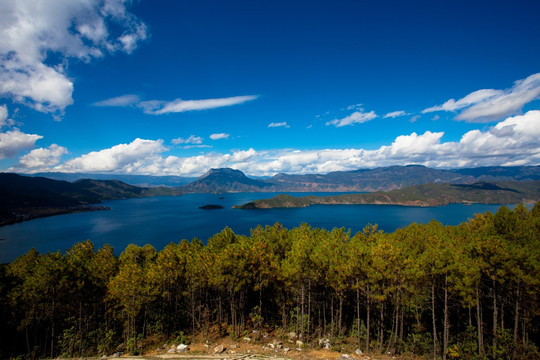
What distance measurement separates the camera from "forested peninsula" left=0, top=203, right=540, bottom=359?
2498cm

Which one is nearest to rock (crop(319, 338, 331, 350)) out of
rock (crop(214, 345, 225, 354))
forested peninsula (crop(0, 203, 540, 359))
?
forested peninsula (crop(0, 203, 540, 359))

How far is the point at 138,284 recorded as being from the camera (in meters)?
29.6

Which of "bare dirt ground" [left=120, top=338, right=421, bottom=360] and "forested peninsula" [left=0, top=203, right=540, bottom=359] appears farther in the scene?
"forested peninsula" [left=0, top=203, right=540, bottom=359]

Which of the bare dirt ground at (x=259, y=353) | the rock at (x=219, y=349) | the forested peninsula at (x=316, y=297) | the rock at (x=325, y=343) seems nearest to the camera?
the bare dirt ground at (x=259, y=353)

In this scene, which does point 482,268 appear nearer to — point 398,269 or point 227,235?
point 398,269

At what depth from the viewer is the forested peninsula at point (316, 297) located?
25.0 meters

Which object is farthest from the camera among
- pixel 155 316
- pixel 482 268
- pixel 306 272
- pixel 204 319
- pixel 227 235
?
pixel 227 235

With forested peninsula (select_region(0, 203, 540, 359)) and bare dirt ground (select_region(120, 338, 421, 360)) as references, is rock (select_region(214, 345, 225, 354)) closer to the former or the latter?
bare dirt ground (select_region(120, 338, 421, 360))

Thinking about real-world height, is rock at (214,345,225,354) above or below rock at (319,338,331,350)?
above

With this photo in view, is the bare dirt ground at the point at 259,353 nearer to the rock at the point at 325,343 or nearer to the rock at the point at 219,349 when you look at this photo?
the rock at the point at 219,349

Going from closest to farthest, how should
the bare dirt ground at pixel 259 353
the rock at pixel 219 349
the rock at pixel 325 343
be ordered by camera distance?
the bare dirt ground at pixel 259 353
the rock at pixel 219 349
the rock at pixel 325 343

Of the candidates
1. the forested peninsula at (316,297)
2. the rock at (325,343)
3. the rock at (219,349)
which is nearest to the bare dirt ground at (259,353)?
the rock at (219,349)

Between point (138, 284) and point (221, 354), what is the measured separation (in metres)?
13.0

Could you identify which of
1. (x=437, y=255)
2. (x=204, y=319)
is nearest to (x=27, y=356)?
(x=204, y=319)
